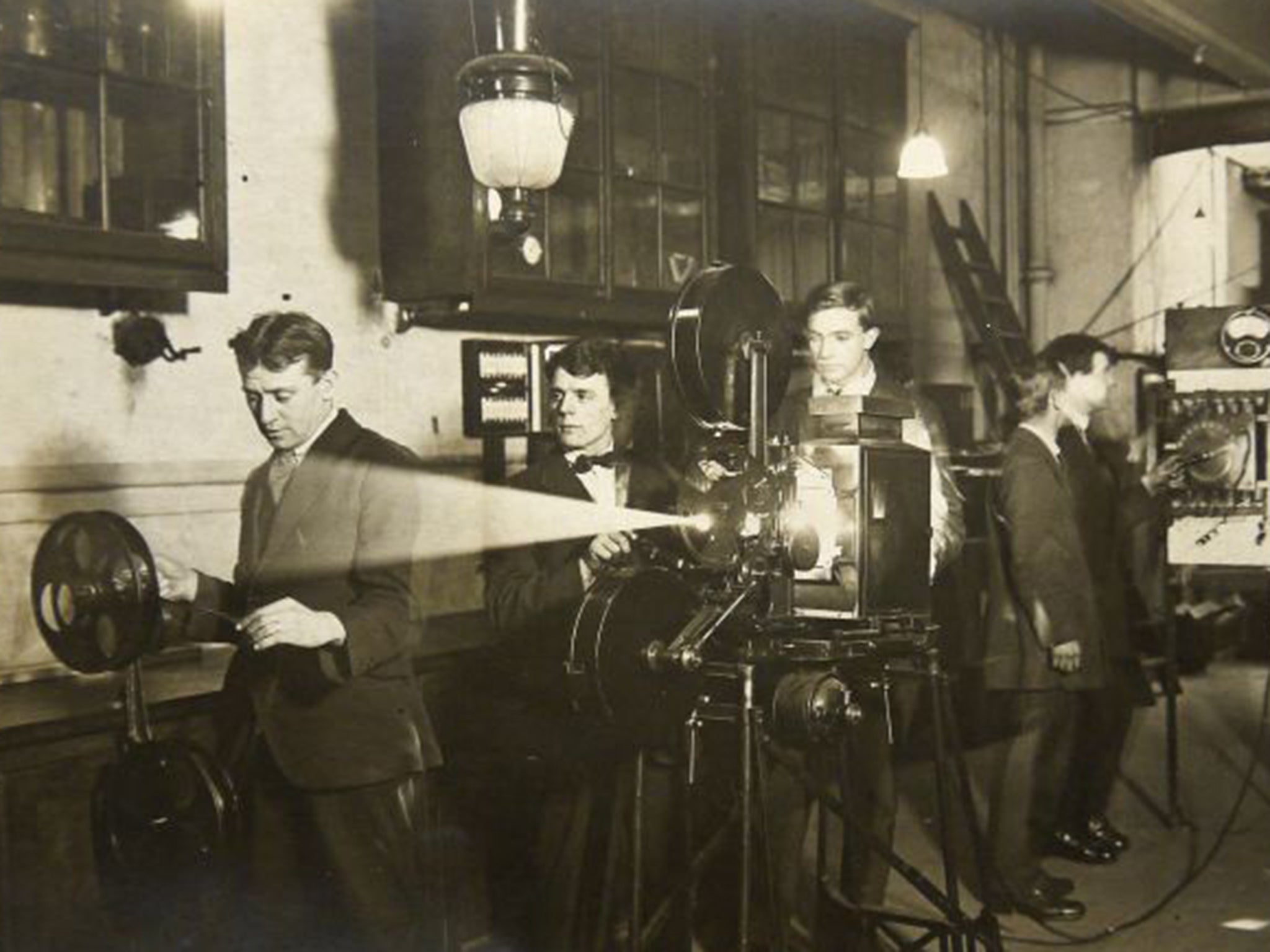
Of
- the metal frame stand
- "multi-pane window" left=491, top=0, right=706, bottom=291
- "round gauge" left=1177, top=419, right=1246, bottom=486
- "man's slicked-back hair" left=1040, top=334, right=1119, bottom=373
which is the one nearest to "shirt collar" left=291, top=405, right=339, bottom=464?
the metal frame stand

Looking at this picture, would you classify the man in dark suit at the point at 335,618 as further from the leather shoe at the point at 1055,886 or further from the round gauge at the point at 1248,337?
the round gauge at the point at 1248,337

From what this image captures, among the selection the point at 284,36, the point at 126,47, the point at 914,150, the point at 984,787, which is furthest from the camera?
the point at 914,150

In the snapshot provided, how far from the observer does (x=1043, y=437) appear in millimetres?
4520

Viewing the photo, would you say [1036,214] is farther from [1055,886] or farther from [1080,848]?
[1055,886]

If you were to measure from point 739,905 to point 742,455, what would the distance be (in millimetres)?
886

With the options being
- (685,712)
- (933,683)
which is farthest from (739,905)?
(933,683)

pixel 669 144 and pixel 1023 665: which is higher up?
pixel 669 144

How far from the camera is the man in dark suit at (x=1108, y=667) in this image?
16.3ft

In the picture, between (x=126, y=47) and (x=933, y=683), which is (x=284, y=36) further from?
(x=933, y=683)

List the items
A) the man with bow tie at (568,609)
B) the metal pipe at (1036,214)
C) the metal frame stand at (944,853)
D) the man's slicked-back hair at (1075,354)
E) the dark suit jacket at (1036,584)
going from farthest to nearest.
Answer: the metal pipe at (1036,214), the man's slicked-back hair at (1075,354), the dark suit jacket at (1036,584), the man with bow tie at (568,609), the metal frame stand at (944,853)

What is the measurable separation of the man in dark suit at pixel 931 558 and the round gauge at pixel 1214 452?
1675mm

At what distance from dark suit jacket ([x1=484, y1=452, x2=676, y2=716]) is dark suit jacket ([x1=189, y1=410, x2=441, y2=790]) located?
41 cm

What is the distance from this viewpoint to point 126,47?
12.0 feet

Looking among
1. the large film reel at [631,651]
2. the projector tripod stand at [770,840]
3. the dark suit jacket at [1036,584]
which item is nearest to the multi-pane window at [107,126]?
the large film reel at [631,651]
